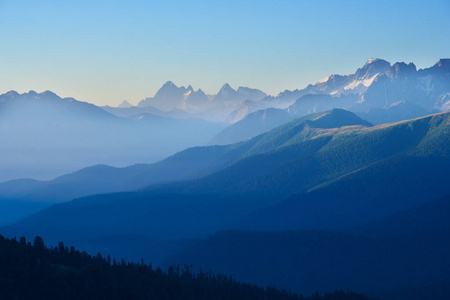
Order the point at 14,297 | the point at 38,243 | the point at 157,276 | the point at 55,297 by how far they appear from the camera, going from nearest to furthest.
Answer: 1. the point at 14,297
2. the point at 55,297
3. the point at 38,243
4. the point at 157,276

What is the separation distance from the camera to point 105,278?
177000 millimetres

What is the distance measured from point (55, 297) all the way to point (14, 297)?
12.8 meters

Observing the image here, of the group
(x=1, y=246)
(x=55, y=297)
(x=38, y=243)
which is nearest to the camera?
(x=55, y=297)

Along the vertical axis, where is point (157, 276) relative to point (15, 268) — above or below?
below

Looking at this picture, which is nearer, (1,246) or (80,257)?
(1,246)

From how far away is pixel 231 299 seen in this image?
199 metres

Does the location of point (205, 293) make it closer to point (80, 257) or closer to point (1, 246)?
point (80, 257)

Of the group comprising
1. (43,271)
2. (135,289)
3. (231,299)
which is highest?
(43,271)

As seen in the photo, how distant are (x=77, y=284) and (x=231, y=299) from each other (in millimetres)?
56307

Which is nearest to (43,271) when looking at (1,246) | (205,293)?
(1,246)

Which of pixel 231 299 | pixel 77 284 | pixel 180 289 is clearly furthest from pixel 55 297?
pixel 231 299

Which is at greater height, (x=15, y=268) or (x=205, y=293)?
(x=15, y=268)

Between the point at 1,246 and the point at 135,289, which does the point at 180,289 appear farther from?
the point at 1,246

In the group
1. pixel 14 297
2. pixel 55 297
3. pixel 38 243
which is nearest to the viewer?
pixel 14 297
